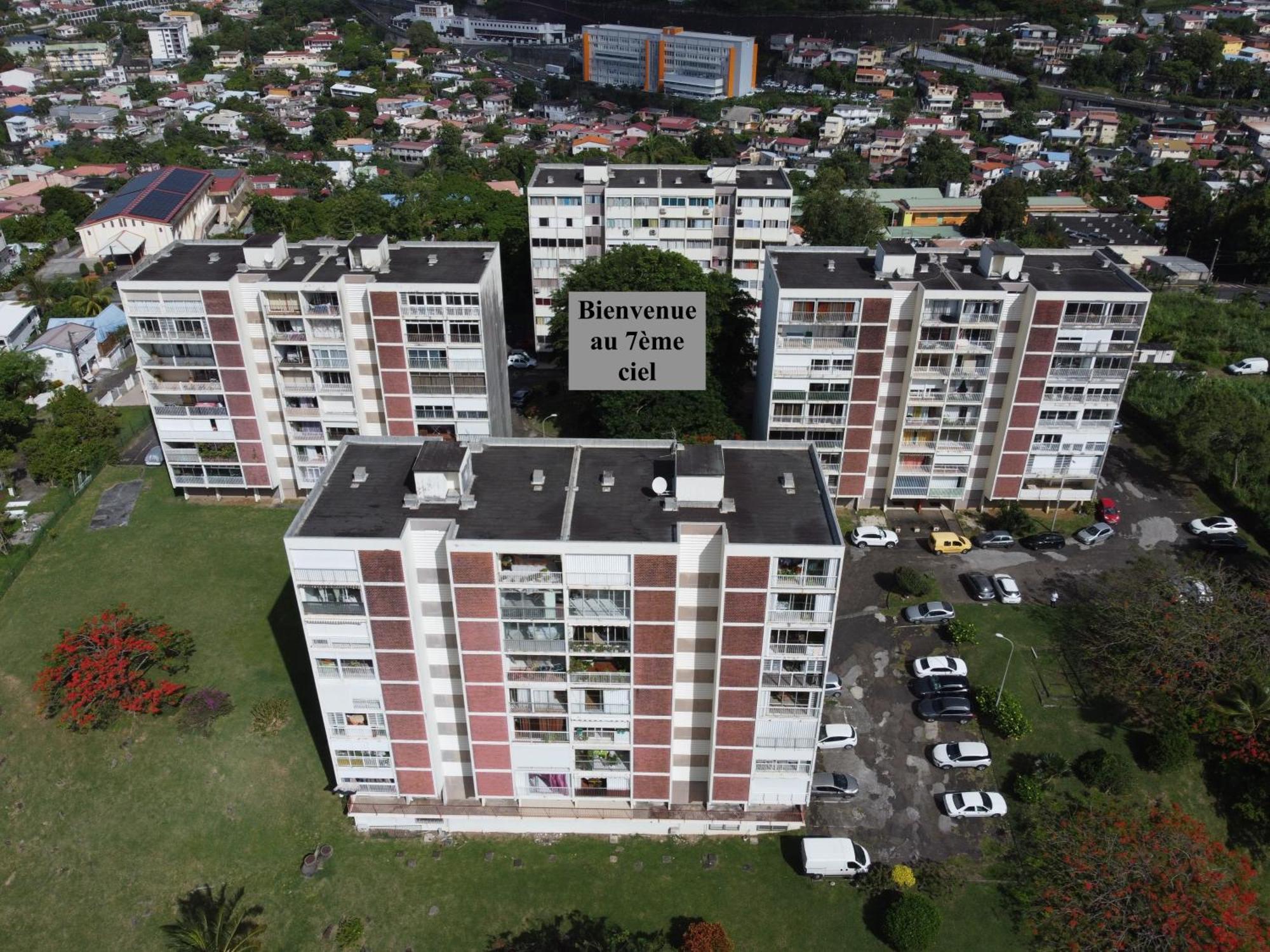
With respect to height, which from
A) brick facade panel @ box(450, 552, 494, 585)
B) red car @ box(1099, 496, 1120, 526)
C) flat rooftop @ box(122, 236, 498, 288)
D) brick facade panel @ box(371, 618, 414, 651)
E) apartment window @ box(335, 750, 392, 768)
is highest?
flat rooftop @ box(122, 236, 498, 288)

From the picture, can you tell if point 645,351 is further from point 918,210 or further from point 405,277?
point 918,210

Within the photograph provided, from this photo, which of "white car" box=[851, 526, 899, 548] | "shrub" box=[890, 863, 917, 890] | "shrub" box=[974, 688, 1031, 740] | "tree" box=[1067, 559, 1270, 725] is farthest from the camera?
"white car" box=[851, 526, 899, 548]

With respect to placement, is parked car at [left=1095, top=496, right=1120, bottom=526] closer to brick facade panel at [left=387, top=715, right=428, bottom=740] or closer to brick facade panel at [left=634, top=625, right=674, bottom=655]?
brick facade panel at [left=634, top=625, right=674, bottom=655]

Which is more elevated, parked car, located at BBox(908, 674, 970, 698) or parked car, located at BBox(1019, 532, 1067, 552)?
parked car, located at BBox(1019, 532, 1067, 552)

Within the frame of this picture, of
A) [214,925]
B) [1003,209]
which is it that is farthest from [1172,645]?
[1003,209]

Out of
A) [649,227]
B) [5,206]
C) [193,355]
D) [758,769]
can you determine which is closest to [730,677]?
[758,769]

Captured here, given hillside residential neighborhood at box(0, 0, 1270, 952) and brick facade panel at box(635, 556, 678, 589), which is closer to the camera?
brick facade panel at box(635, 556, 678, 589)

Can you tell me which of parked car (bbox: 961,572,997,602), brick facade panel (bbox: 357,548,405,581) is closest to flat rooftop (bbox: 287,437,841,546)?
brick facade panel (bbox: 357,548,405,581)
